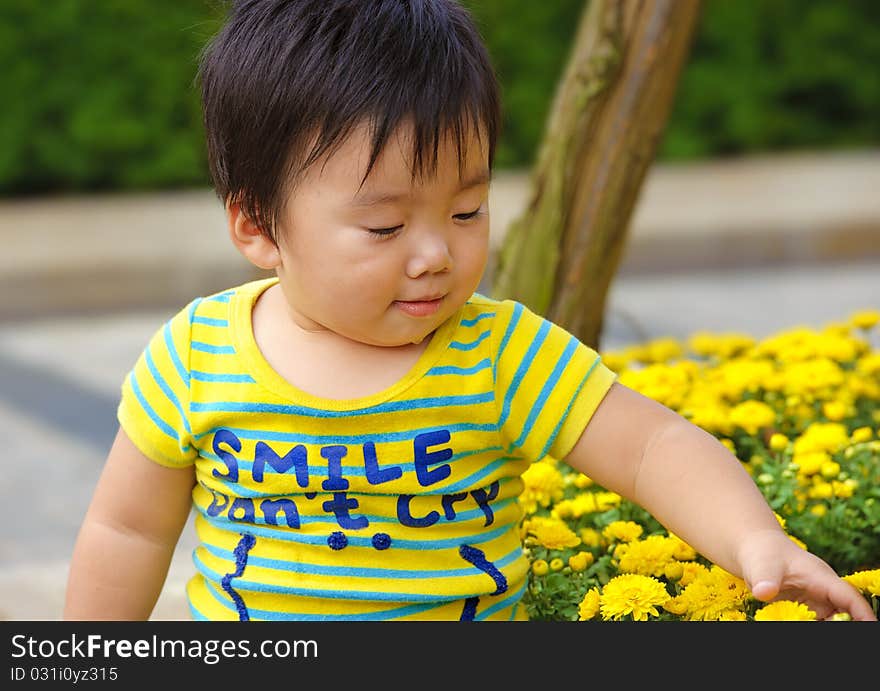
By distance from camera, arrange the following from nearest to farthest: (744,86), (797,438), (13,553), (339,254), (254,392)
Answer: (339,254), (254,392), (797,438), (13,553), (744,86)

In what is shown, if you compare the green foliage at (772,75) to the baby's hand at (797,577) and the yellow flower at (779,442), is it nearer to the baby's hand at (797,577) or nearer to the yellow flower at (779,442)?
the yellow flower at (779,442)

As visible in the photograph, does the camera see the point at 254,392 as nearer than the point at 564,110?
Yes

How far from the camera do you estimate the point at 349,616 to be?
193 centimetres

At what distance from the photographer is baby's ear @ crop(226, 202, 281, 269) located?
6.24ft

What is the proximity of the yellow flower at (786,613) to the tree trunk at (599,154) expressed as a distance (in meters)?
1.57

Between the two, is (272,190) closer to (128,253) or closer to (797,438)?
(797,438)

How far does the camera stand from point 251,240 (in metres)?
1.92

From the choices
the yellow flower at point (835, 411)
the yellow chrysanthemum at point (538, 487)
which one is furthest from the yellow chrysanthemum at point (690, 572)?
the yellow flower at point (835, 411)

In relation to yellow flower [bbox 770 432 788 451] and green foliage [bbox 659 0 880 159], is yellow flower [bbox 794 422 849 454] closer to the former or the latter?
yellow flower [bbox 770 432 788 451]

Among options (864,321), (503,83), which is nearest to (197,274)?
(503,83)

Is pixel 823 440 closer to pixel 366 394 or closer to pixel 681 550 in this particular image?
pixel 681 550

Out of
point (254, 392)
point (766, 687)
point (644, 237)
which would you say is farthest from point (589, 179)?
point (644, 237)

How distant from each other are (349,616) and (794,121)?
7634 millimetres

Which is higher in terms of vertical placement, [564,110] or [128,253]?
[564,110]
